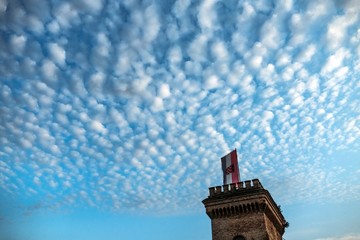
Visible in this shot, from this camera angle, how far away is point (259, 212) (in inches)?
1093

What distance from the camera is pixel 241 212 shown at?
1111 inches

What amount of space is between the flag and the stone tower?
0.92 metres

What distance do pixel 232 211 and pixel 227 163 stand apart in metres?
5.64

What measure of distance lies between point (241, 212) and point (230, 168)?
5121 millimetres

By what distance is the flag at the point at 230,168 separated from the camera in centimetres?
3103

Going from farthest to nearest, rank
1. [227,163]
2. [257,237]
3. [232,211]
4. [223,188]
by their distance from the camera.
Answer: [227,163] → [223,188] → [232,211] → [257,237]

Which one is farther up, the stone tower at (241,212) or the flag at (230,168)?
the flag at (230,168)

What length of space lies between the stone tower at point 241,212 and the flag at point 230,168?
924 millimetres

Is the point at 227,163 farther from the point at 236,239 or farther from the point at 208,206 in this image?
the point at 236,239

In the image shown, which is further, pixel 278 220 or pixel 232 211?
pixel 278 220

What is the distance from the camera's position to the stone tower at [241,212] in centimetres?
2722

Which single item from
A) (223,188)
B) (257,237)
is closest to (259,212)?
(257,237)

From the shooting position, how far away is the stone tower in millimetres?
27219

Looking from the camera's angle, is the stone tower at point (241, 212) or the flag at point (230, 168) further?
the flag at point (230, 168)
